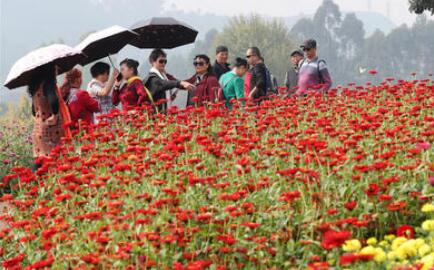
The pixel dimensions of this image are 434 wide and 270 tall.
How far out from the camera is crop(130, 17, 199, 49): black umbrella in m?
10.6

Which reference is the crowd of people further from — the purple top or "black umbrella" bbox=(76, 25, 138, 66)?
"black umbrella" bbox=(76, 25, 138, 66)

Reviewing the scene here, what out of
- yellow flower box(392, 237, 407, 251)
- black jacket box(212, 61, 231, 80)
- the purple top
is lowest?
yellow flower box(392, 237, 407, 251)

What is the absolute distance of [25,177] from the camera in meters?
5.57

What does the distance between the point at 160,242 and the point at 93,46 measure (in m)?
5.36

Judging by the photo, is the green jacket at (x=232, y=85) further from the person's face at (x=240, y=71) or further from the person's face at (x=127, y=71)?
the person's face at (x=127, y=71)

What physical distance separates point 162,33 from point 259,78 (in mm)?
2208

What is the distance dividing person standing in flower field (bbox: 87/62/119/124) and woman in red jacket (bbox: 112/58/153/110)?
15 cm

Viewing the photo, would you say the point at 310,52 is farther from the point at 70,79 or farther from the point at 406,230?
the point at 406,230

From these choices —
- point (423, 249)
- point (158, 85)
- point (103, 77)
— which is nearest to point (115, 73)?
point (103, 77)

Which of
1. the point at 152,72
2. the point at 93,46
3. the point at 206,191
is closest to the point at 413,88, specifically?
the point at 152,72

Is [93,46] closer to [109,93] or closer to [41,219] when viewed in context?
[109,93]

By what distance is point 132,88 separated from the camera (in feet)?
28.2

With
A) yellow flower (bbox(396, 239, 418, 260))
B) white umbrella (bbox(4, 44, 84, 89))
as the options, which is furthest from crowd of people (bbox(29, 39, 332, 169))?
yellow flower (bbox(396, 239, 418, 260))

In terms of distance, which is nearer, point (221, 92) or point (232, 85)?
point (221, 92)
